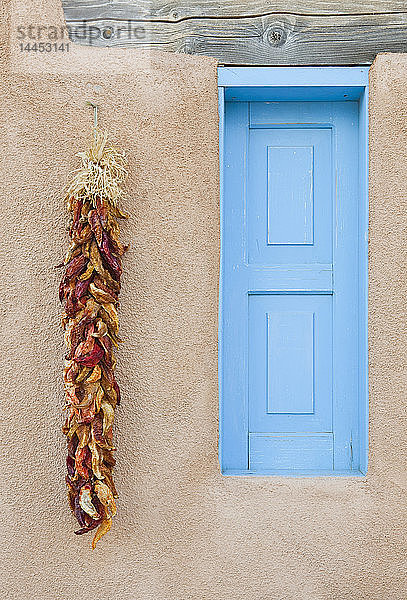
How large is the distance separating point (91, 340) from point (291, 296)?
0.92 m

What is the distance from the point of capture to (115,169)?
3.05 m

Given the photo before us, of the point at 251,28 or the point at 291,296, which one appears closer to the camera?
the point at 251,28

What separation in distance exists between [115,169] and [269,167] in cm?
69

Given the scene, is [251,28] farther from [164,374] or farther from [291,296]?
[164,374]

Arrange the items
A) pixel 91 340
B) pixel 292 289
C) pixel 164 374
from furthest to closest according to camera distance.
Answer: pixel 292 289
pixel 164 374
pixel 91 340

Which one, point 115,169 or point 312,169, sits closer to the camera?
point 115,169

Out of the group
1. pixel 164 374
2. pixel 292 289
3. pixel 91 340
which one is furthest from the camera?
pixel 292 289

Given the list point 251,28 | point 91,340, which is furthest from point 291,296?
point 251,28

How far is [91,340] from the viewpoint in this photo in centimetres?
291

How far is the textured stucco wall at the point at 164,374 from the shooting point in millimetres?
3113

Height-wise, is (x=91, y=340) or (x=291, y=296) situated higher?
(x=291, y=296)

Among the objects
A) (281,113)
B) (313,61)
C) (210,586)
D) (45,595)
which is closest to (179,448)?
(210,586)

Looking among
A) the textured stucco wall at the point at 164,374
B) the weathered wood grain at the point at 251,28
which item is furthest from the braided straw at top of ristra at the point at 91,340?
the weathered wood grain at the point at 251,28

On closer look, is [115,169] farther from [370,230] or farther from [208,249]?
[370,230]
